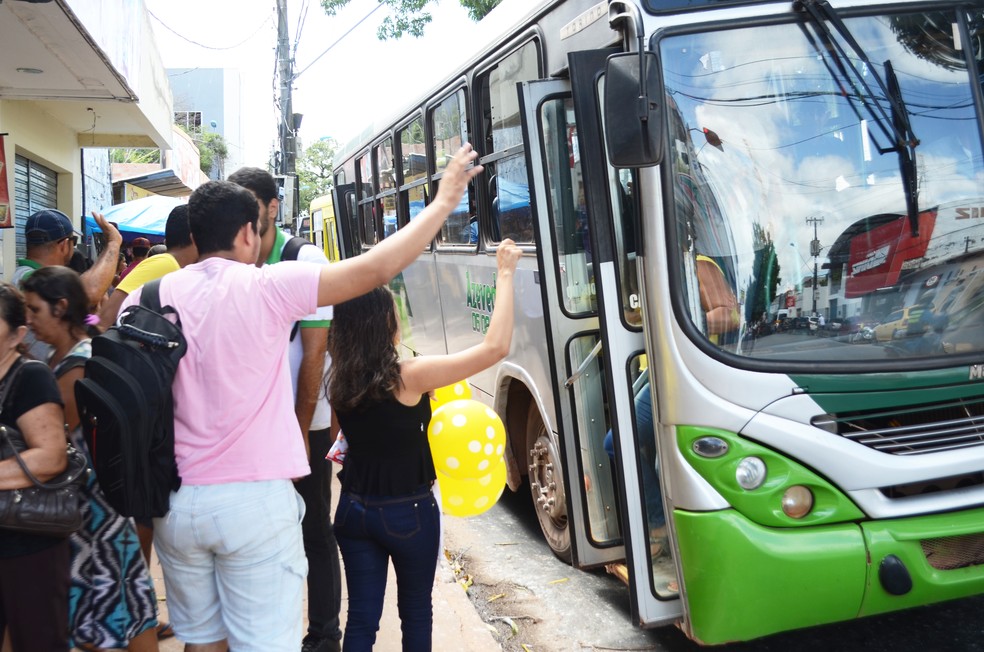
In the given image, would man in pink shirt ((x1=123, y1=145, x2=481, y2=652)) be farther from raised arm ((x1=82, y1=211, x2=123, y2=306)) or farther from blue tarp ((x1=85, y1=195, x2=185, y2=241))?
blue tarp ((x1=85, y1=195, x2=185, y2=241))

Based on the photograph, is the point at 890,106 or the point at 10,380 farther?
the point at 890,106

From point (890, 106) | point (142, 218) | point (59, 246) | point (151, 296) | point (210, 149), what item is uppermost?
point (210, 149)

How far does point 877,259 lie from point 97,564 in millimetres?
3090

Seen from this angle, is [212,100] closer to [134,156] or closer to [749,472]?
[134,156]

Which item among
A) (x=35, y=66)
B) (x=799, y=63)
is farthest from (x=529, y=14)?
(x=35, y=66)

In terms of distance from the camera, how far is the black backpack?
2506 mm

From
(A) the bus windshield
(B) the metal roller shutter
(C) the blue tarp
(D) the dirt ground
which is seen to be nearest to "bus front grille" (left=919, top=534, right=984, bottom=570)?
(A) the bus windshield

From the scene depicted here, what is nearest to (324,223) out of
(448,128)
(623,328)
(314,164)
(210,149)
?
(448,128)

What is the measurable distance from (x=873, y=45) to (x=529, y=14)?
1933mm

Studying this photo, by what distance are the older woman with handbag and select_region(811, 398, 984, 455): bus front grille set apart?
8.74 feet

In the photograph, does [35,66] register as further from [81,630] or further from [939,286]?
[939,286]

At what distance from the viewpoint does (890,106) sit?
3.63 metres

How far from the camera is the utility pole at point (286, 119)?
62.5 feet

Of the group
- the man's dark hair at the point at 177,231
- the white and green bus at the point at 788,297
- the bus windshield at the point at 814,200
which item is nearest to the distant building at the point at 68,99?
the man's dark hair at the point at 177,231
